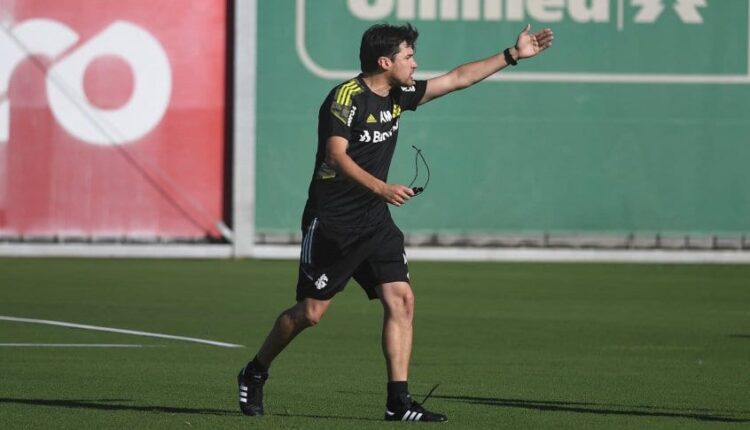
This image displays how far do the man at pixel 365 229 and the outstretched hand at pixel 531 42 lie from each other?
2.67ft

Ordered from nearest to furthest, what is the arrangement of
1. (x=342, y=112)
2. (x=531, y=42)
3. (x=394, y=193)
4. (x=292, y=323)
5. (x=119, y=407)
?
(x=394, y=193)
(x=342, y=112)
(x=292, y=323)
(x=119, y=407)
(x=531, y=42)

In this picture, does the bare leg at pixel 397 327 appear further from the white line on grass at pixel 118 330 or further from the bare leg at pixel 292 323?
the white line on grass at pixel 118 330

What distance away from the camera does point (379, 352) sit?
14.0 meters

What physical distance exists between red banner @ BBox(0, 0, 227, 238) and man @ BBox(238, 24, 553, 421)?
Answer: 17.7 metres

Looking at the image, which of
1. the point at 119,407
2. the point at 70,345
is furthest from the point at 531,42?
the point at 70,345

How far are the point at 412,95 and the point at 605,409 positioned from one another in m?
2.26

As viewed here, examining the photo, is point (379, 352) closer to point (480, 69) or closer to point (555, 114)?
point (480, 69)

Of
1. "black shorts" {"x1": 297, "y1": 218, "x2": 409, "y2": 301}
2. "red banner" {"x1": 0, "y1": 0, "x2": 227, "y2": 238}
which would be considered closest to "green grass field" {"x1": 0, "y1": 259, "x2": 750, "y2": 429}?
"black shorts" {"x1": 297, "y1": 218, "x2": 409, "y2": 301}

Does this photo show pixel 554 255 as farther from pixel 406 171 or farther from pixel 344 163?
pixel 344 163

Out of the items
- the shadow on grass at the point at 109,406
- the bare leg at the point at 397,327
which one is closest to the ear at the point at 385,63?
the bare leg at the point at 397,327

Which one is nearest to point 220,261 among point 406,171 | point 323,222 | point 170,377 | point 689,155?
point 406,171

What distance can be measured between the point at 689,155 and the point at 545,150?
92.1 inches

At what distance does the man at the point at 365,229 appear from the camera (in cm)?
955

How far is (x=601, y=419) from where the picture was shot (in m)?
9.82
